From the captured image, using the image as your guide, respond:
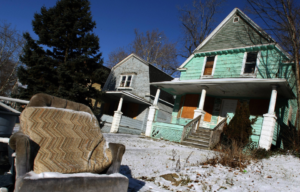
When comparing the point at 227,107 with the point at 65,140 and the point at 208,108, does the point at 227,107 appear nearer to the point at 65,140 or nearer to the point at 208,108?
the point at 208,108

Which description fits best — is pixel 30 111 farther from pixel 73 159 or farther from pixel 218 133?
pixel 218 133

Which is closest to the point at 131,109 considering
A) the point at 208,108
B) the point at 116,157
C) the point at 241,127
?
the point at 208,108

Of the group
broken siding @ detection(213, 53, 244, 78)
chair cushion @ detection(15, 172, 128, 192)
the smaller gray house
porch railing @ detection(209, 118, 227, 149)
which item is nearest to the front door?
broken siding @ detection(213, 53, 244, 78)

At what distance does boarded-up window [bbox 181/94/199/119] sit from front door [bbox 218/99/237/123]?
1.60 meters

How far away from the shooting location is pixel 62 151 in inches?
102

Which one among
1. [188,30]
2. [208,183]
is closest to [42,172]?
[208,183]

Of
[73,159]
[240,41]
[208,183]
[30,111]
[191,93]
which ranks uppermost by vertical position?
[240,41]

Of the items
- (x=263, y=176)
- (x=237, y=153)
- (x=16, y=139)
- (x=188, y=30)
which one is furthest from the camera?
(x=188, y=30)

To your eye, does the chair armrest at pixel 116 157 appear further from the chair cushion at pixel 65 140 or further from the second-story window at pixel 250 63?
the second-story window at pixel 250 63

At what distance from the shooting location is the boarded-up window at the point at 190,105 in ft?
43.4

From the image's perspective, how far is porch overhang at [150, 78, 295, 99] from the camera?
9.22 meters

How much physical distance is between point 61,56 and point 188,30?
48.3 ft

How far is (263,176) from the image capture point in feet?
14.9

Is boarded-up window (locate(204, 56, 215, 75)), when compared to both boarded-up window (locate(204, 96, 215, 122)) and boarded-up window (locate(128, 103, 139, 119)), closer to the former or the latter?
boarded-up window (locate(204, 96, 215, 122))
